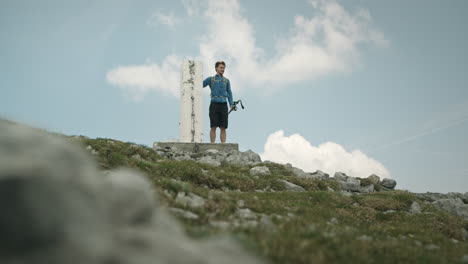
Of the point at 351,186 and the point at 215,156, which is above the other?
Answer: the point at 215,156

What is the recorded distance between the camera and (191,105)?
85.3ft

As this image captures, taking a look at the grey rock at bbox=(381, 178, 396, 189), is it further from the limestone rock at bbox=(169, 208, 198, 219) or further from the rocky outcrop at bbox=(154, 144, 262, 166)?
the limestone rock at bbox=(169, 208, 198, 219)

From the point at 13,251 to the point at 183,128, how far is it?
2293cm

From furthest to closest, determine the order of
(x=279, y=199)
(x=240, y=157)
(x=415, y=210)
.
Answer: (x=240, y=157), (x=415, y=210), (x=279, y=199)

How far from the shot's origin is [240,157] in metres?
21.5

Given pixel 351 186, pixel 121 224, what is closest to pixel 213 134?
pixel 351 186

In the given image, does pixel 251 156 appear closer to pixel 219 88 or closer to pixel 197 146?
pixel 197 146

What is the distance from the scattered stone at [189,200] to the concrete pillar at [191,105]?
55.2ft

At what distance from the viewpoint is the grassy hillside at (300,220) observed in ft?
17.9

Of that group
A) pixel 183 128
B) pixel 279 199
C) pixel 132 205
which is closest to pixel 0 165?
pixel 132 205

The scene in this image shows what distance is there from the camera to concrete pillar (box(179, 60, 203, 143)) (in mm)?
25953

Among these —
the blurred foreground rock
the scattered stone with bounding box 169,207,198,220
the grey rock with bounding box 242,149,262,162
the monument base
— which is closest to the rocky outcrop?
the grey rock with bounding box 242,149,262,162

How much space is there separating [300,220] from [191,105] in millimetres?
18597

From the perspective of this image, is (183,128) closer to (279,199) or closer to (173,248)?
(279,199)
